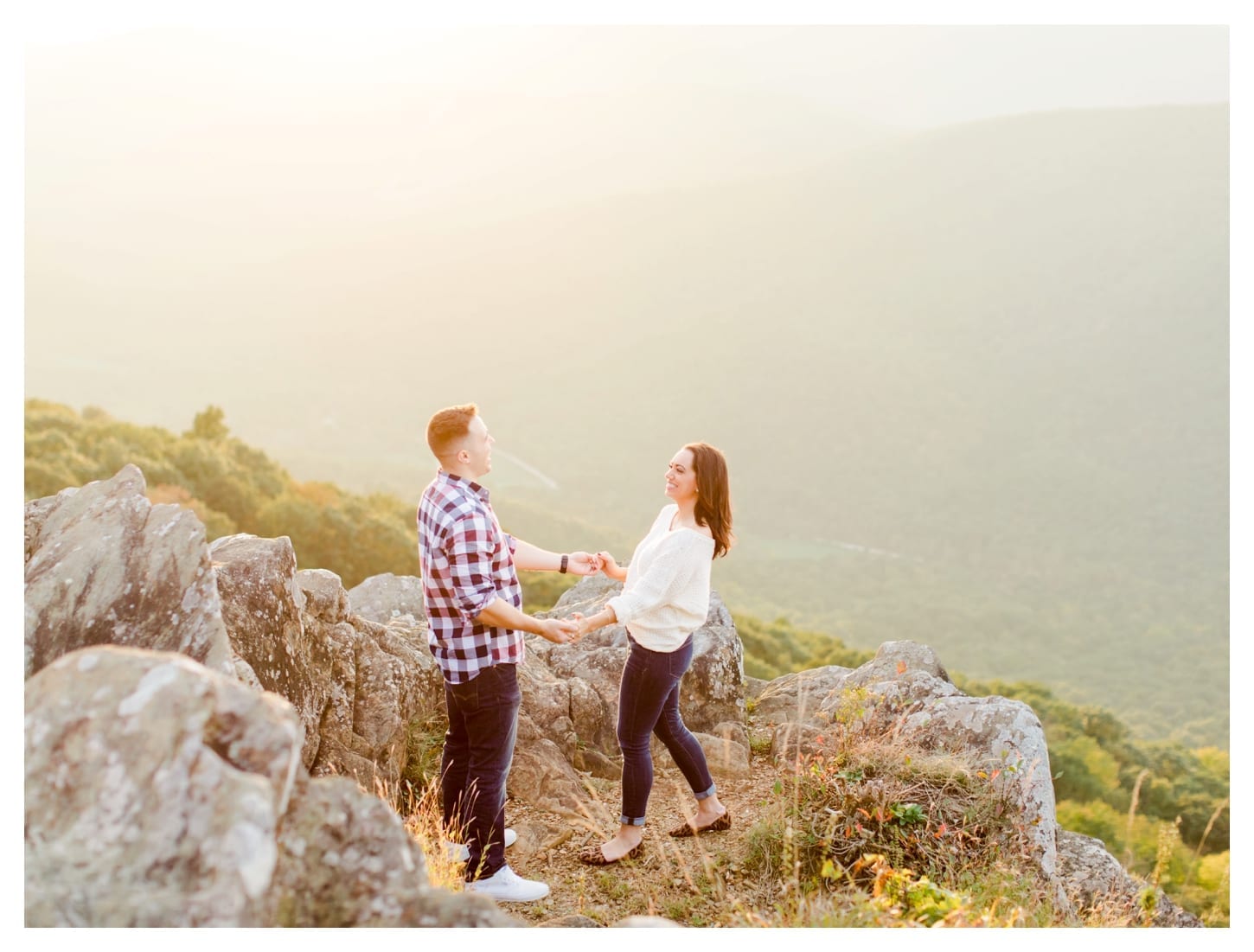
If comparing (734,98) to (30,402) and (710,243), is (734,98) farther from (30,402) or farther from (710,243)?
(30,402)

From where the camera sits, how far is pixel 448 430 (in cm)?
445

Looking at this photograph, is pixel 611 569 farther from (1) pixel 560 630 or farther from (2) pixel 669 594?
(1) pixel 560 630

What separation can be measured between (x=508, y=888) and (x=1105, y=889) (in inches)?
149

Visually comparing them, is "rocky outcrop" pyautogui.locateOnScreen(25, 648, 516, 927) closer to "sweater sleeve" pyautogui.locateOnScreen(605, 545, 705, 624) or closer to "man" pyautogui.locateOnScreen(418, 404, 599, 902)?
"man" pyautogui.locateOnScreen(418, 404, 599, 902)

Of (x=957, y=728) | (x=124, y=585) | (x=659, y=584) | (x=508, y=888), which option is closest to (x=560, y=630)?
(x=659, y=584)

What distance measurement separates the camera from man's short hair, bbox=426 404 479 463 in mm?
4453

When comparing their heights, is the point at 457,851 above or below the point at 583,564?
below

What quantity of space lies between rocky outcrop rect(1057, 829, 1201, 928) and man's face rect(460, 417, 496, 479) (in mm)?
4060

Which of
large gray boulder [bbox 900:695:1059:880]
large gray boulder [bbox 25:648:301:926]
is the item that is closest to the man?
large gray boulder [bbox 25:648:301:926]

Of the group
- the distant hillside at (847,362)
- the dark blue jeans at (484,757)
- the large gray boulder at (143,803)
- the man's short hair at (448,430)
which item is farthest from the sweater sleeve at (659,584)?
the distant hillside at (847,362)

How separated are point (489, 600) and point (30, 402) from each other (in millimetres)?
23211

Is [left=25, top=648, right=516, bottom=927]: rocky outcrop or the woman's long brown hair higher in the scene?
the woman's long brown hair

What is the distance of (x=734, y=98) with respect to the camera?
442ft

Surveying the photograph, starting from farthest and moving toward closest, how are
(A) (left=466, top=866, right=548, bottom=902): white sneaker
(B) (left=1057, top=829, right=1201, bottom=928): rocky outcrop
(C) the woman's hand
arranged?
(C) the woman's hand, (B) (left=1057, top=829, right=1201, bottom=928): rocky outcrop, (A) (left=466, top=866, right=548, bottom=902): white sneaker
